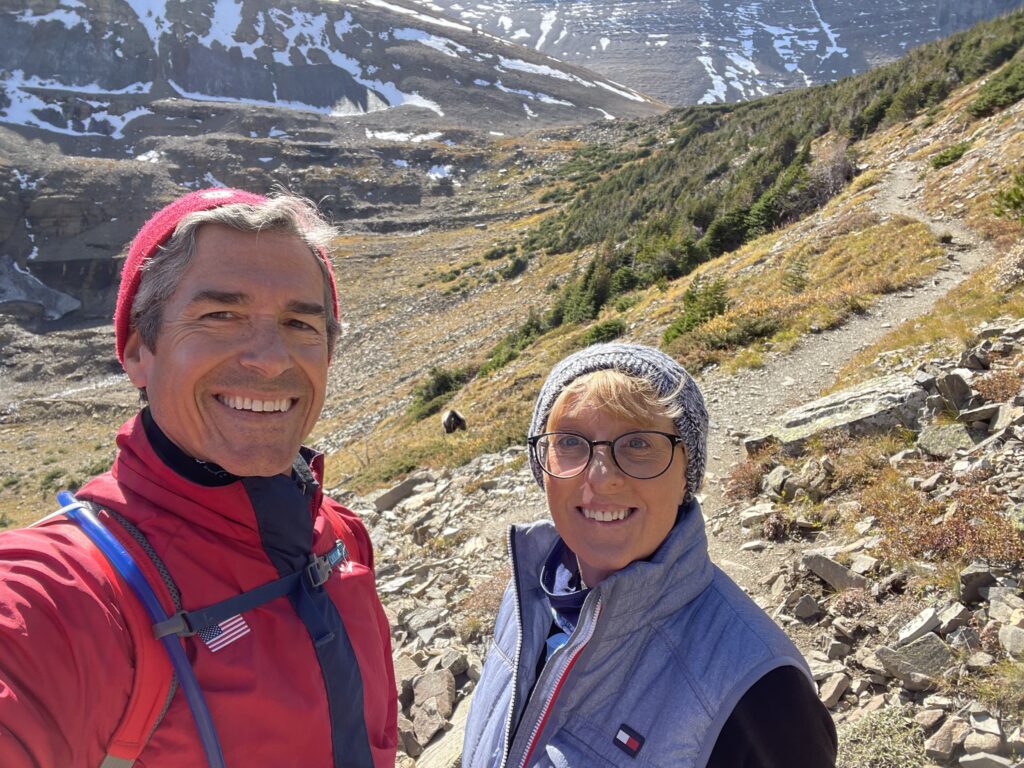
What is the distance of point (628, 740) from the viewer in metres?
1.62

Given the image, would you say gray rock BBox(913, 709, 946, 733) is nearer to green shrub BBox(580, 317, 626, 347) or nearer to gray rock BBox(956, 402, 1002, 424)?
gray rock BBox(956, 402, 1002, 424)

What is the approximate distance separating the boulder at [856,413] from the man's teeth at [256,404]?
5.48 m

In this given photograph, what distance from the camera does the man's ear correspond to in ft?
5.95

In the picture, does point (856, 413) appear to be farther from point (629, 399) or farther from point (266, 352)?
point (266, 352)

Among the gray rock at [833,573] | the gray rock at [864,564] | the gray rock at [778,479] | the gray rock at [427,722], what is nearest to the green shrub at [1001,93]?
the gray rock at [778,479]

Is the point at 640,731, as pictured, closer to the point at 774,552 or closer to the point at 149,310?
the point at 149,310

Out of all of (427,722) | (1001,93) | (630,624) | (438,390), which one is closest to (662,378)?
(630,624)

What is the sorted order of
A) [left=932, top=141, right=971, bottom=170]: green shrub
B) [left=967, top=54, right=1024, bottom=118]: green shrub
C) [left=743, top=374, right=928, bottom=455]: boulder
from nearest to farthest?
[left=743, top=374, right=928, bottom=455]: boulder → [left=932, top=141, right=971, bottom=170]: green shrub → [left=967, top=54, right=1024, bottom=118]: green shrub

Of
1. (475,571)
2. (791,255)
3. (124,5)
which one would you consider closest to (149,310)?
(475,571)

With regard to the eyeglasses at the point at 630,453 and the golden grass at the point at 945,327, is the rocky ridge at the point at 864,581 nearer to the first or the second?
the golden grass at the point at 945,327

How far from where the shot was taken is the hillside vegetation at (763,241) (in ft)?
36.2

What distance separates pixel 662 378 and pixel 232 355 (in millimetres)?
1305

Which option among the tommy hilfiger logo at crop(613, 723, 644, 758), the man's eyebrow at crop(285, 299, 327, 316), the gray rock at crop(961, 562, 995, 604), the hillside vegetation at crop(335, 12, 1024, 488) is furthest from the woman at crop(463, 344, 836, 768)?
the hillside vegetation at crop(335, 12, 1024, 488)

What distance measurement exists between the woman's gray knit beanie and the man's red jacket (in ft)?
3.28
